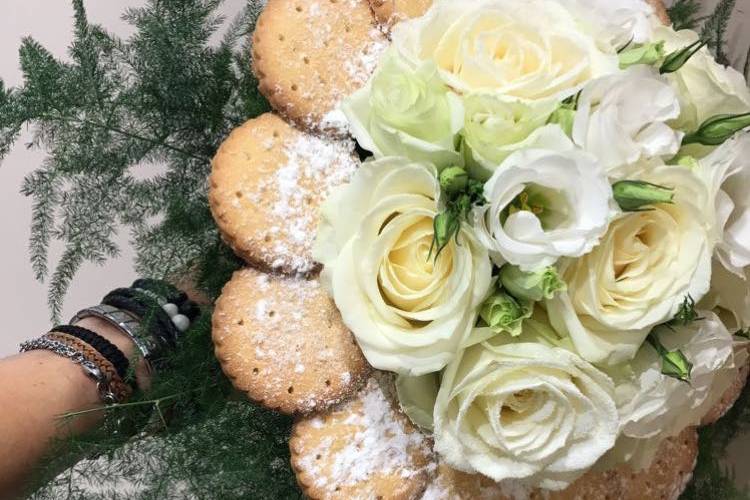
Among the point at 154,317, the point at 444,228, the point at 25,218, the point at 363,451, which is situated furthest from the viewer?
the point at 25,218

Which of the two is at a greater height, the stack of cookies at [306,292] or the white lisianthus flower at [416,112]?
the white lisianthus flower at [416,112]

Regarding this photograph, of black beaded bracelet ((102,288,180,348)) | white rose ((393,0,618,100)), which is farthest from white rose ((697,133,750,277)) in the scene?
black beaded bracelet ((102,288,180,348))

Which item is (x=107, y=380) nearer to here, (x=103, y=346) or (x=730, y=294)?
(x=103, y=346)

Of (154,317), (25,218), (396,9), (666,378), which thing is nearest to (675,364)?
(666,378)

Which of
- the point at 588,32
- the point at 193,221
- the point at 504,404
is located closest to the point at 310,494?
the point at 504,404

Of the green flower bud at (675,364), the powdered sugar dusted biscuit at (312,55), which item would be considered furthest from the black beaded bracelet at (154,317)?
the green flower bud at (675,364)

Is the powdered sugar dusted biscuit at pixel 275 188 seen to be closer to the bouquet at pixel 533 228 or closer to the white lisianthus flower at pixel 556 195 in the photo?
the bouquet at pixel 533 228

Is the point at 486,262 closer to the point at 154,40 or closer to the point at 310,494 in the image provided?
the point at 310,494
